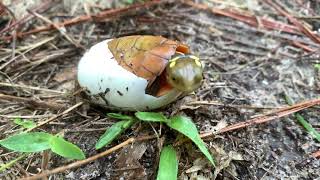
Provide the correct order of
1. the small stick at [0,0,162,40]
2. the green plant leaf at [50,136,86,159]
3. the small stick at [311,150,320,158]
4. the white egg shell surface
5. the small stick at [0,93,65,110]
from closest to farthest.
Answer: the green plant leaf at [50,136,86,159]
the white egg shell surface
the small stick at [311,150,320,158]
the small stick at [0,93,65,110]
the small stick at [0,0,162,40]

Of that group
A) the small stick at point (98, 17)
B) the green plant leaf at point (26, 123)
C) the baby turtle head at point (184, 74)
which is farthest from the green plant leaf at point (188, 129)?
the small stick at point (98, 17)

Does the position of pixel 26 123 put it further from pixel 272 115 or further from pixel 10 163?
pixel 272 115

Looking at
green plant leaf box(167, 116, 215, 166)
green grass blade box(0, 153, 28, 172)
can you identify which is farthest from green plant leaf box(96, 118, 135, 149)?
green grass blade box(0, 153, 28, 172)

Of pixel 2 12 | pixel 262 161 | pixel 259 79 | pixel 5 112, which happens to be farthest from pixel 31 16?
pixel 262 161

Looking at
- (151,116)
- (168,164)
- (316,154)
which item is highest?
(151,116)

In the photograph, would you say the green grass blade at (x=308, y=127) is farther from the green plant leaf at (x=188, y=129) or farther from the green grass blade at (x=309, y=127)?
the green plant leaf at (x=188, y=129)

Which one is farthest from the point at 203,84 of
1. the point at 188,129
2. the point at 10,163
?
the point at 10,163

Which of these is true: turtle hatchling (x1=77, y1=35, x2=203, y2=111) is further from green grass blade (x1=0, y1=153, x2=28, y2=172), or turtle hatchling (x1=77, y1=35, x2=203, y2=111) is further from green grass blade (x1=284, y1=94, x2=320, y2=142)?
green grass blade (x1=284, y1=94, x2=320, y2=142)
